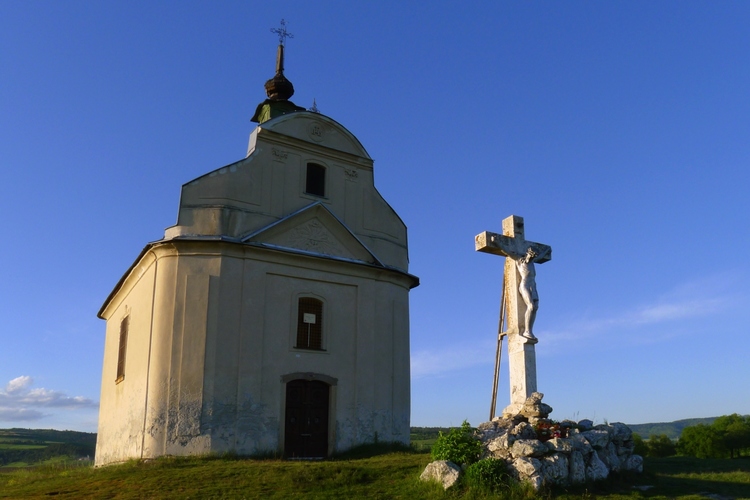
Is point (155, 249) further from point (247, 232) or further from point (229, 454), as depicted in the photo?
point (229, 454)

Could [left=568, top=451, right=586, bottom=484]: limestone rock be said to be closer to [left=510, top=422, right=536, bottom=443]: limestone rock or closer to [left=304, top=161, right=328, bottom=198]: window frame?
[left=510, top=422, right=536, bottom=443]: limestone rock

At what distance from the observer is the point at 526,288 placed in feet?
45.6

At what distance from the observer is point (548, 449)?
38.4 feet

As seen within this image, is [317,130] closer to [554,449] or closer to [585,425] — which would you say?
[585,425]

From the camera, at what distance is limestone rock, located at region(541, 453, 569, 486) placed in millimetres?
11344

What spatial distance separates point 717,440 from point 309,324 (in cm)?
1528

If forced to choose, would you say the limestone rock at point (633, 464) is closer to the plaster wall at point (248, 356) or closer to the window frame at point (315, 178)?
the plaster wall at point (248, 356)

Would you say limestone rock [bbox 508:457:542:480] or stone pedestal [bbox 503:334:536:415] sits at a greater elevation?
stone pedestal [bbox 503:334:536:415]

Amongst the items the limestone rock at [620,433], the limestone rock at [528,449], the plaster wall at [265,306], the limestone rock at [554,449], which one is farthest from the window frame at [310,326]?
the limestone rock at [528,449]

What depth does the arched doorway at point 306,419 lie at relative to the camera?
18766 millimetres

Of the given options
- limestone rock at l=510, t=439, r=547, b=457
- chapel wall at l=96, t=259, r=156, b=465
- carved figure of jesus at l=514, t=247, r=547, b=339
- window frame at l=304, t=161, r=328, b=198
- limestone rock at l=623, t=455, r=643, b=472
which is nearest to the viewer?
limestone rock at l=510, t=439, r=547, b=457

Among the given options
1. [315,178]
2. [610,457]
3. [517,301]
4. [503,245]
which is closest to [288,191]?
[315,178]

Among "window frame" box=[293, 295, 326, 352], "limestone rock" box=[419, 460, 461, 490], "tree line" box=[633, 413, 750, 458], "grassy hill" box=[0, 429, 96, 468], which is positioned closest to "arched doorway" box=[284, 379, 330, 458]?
"window frame" box=[293, 295, 326, 352]

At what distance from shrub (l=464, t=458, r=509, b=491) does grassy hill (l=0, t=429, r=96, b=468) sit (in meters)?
22.9
